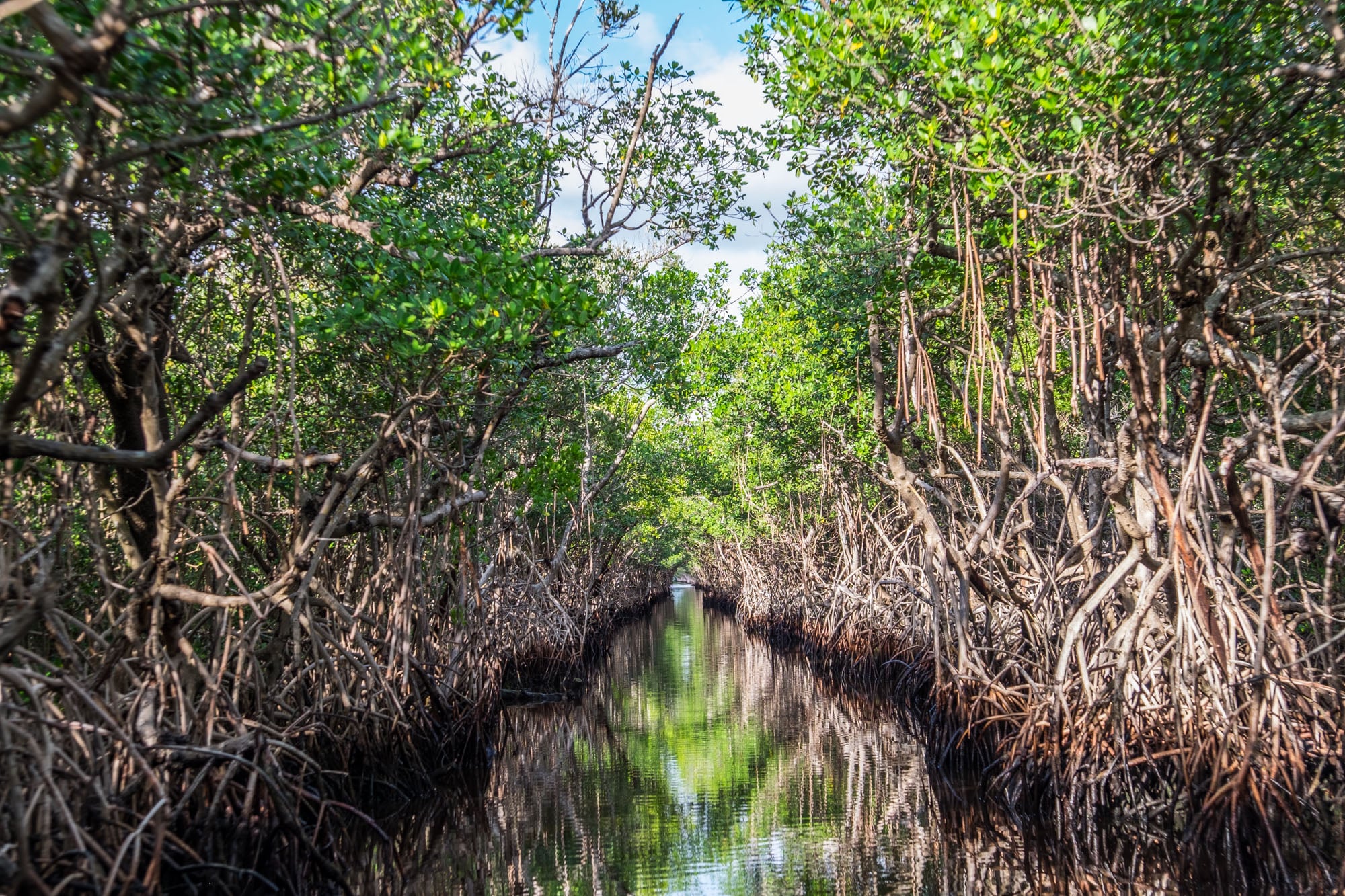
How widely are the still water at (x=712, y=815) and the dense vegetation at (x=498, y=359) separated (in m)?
0.80

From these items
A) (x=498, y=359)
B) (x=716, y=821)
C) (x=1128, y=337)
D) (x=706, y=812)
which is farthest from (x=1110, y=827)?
(x=498, y=359)

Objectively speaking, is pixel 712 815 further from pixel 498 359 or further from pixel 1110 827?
pixel 498 359

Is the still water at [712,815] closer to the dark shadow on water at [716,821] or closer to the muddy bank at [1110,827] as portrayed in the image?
the dark shadow on water at [716,821]

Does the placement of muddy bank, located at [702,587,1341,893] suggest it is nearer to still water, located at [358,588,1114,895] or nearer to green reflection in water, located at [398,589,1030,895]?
still water, located at [358,588,1114,895]

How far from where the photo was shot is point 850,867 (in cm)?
601

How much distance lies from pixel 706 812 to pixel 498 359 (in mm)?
3840

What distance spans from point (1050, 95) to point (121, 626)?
19.8ft

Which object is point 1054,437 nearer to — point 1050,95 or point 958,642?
point 958,642

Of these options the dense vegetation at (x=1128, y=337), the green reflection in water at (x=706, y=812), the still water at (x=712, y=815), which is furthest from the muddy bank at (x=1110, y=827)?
the green reflection in water at (x=706, y=812)

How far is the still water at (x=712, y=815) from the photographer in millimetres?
5914

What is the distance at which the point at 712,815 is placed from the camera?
24.3 ft

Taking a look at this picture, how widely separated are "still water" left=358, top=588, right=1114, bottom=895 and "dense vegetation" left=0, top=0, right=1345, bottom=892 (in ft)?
2.62

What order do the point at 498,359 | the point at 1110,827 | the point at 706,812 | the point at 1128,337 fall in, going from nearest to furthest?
1. the point at 1128,337
2. the point at 1110,827
3. the point at 498,359
4. the point at 706,812

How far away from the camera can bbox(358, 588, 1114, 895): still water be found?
19.4ft
